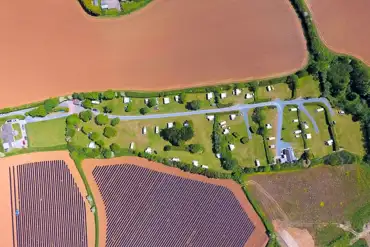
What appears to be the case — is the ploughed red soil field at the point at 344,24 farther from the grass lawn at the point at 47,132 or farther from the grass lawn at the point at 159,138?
the grass lawn at the point at 47,132

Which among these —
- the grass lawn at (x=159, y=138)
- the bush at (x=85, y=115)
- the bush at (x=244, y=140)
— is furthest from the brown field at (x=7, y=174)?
the bush at (x=244, y=140)

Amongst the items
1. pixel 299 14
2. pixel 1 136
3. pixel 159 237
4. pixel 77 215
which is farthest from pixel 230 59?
pixel 1 136

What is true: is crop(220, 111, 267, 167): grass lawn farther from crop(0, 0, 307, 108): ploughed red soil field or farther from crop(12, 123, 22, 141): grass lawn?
crop(12, 123, 22, 141): grass lawn

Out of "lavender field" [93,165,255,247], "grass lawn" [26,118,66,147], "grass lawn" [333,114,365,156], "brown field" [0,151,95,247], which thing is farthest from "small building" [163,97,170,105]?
"grass lawn" [333,114,365,156]

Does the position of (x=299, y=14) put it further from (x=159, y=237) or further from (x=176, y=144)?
(x=159, y=237)

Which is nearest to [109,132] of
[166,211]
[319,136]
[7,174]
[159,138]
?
[159,138]

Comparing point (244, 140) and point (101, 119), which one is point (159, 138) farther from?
point (244, 140)

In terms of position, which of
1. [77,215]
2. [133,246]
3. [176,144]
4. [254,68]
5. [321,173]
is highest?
[254,68]
